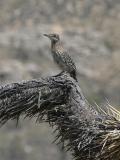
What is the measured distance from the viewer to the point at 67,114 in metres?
11.2

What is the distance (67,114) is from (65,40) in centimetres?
4808

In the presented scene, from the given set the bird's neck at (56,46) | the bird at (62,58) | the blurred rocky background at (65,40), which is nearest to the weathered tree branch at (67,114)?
the bird at (62,58)

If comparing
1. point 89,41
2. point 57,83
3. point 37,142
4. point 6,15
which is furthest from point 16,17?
point 57,83

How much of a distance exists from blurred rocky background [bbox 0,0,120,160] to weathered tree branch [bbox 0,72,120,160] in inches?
1471

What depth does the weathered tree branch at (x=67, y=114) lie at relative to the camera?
35.3 feet

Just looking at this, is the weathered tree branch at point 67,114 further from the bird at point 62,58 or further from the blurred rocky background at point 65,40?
the blurred rocky background at point 65,40

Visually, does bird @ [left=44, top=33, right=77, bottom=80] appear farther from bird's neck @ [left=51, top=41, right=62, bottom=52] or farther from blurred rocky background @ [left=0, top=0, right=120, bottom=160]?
blurred rocky background @ [left=0, top=0, right=120, bottom=160]

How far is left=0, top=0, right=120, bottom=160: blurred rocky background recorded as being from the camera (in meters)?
54.2

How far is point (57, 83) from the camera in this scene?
1165 centimetres

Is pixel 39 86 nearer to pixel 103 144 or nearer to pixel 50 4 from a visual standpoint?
pixel 103 144

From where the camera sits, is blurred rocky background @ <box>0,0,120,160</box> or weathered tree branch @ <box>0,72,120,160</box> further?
blurred rocky background @ <box>0,0,120,160</box>

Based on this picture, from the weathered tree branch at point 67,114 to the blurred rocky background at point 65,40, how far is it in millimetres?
37373

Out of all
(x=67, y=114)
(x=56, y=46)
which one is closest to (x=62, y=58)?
(x=56, y=46)

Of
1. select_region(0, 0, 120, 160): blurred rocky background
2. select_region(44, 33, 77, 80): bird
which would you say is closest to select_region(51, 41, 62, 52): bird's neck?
select_region(44, 33, 77, 80): bird
